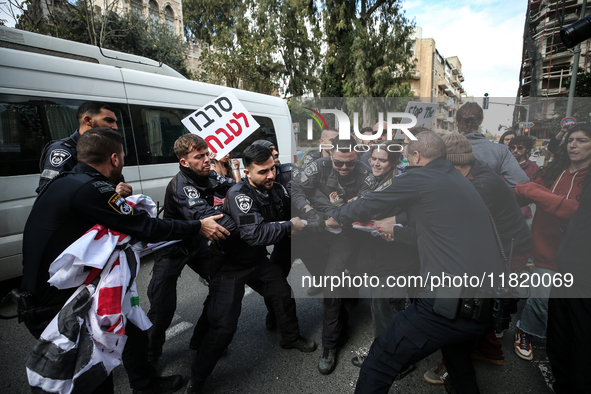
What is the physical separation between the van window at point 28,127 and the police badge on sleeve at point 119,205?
2.63 metres

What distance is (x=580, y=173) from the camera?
197 centimetres

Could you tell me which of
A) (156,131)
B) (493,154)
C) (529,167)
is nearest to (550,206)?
(529,167)

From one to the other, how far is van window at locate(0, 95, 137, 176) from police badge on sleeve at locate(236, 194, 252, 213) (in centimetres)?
282

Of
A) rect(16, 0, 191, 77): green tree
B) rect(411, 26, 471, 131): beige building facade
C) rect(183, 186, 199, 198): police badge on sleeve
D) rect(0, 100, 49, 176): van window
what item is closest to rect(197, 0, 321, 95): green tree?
rect(16, 0, 191, 77): green tree

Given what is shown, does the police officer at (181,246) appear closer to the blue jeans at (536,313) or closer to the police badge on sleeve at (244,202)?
the police badge on sleeve at (244,202)

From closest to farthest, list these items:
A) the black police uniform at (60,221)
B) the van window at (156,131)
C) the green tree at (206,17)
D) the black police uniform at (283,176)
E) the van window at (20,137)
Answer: the black police uniform at (60,221)
the black police uniform at (283,176)
the van window at (20,137)
the van window at (156,131)
the green tree at (206,17)

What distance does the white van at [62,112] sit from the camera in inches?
130

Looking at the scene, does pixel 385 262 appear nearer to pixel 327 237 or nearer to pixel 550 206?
pixel 327 237

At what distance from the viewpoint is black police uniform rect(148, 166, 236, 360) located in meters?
2.39

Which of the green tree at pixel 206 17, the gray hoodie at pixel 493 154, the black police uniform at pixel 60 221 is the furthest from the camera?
the green tree at pixel 206 17

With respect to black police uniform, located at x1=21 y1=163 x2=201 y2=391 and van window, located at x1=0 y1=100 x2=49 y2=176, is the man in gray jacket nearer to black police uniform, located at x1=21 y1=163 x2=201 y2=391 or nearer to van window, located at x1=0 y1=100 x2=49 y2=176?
black police uniform, located at x1=21 y1=163 x2=201 y2=391

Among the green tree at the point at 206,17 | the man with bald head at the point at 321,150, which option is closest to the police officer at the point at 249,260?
the man with bald head at the point at 321,150

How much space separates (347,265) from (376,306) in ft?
1.22

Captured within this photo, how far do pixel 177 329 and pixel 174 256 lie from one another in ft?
2.91
